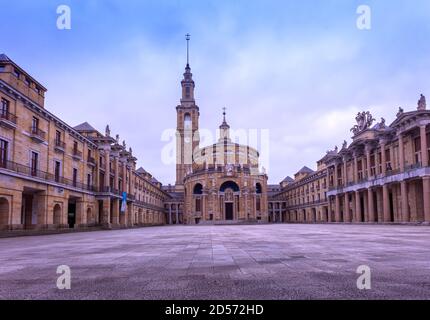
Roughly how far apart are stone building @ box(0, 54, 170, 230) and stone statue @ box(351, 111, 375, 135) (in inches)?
1430

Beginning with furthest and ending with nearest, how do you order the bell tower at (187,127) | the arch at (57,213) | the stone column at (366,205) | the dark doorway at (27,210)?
the bell tower at (187,127), the stone column at (366,205), the arch at (57,213), the dark doorway at (27,210)

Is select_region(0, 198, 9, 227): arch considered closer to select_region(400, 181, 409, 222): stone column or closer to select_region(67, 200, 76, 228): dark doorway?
select_region(67, 200, 76, 228): dark doorway

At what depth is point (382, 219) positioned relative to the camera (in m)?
49.4

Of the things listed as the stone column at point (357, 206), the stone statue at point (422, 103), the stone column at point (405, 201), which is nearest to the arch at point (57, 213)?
the stone column at point (405, 201)

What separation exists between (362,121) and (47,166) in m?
45.4

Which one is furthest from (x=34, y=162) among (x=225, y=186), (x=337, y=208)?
(x=225, y=186)

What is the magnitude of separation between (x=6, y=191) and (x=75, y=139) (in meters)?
15.2

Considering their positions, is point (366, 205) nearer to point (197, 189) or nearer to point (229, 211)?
point (229, 211)

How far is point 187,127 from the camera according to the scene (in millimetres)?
115875

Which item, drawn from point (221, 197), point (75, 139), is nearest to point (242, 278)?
point (75, 139)

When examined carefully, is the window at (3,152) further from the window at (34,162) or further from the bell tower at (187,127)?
the bell tower at (187,127)

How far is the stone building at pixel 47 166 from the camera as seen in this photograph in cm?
2748

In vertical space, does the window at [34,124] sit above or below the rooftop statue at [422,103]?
below
